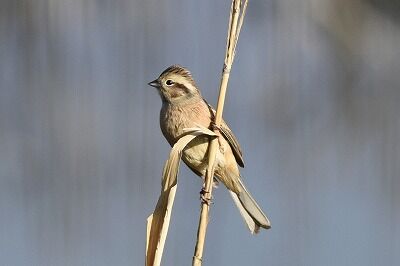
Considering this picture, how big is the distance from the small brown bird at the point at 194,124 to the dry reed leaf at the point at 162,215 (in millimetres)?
576

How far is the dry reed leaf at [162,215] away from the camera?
1583 mm

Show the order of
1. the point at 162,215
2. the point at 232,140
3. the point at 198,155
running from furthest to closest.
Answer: the point at 232,140 → the point at 198,155 → the point at 162,215

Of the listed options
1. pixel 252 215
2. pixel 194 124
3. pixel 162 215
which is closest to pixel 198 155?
pixel 194 124

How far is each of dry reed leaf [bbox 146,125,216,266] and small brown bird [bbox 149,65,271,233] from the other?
58 cm

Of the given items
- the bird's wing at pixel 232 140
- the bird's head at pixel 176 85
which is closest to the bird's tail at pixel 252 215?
the bird's wing at pixel 232 140

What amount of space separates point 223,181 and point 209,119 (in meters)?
0.24

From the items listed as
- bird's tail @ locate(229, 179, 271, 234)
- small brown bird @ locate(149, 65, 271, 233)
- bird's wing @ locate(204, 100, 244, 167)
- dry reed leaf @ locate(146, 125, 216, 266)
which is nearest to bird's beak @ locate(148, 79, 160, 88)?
small brown bird @ locate(149, 65, 271, 233)

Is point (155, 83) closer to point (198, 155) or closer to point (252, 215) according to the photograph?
point (198, 155)

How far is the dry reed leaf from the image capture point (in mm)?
1583

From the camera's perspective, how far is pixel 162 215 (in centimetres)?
162

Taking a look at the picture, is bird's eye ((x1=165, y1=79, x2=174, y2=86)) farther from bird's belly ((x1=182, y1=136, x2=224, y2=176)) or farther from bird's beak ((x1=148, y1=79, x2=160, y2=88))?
bird's belly ((x1=182, y1=136, x2=224, y2=176))

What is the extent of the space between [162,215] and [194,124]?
66 cm
